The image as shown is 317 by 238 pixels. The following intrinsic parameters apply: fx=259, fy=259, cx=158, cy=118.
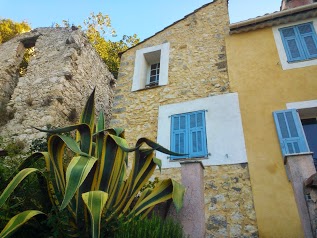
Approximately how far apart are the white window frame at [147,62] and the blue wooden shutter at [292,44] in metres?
2.81

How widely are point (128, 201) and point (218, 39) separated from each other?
16.5 feet

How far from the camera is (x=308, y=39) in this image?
5.75 m

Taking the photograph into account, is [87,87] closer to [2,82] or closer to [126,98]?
[126,98]

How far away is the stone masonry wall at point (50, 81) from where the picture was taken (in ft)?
21.4

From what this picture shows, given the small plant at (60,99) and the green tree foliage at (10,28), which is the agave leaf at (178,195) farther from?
the green tree foliage at (10,28)

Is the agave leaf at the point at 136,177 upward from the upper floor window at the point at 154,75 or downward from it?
downward

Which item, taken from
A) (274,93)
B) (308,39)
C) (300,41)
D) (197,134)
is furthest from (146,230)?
(308,39)

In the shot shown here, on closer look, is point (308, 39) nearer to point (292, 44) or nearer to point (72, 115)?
point (292, 44)

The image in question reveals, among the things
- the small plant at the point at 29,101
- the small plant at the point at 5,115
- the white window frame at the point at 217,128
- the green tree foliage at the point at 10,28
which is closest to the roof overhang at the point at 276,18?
the white window frame at the point at 217,128

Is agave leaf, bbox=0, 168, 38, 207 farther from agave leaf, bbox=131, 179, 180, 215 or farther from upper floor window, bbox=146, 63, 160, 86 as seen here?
upper floor window, bbox=146, 63, 160, 86

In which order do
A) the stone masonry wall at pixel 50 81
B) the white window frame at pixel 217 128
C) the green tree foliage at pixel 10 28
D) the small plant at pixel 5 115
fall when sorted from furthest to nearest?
the green tree foliage at pixel 10 28 < the small plant at pixel 5 115 < the stone masonry wall at pixel 50 81 < the white window frame at pixel 217 128

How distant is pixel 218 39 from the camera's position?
6660 mm

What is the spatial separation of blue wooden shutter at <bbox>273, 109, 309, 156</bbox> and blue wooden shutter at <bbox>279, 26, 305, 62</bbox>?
4.66 ft

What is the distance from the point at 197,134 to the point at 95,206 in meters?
3.29
